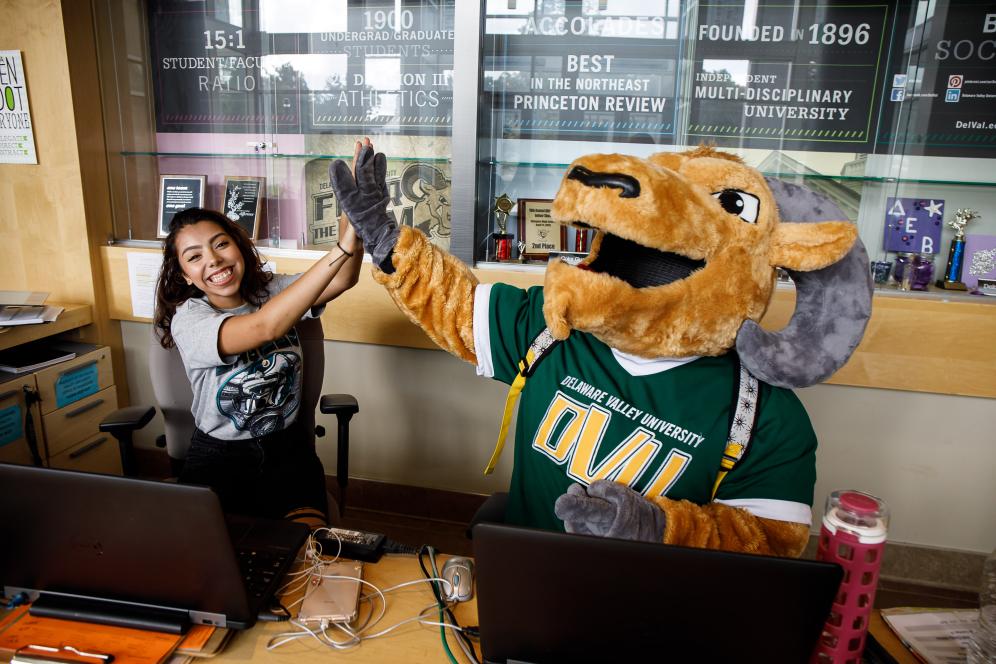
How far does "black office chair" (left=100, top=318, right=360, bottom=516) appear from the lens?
1690mm

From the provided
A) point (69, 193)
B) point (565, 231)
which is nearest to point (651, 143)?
point (565, 231)

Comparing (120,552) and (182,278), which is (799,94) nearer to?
(182,278)

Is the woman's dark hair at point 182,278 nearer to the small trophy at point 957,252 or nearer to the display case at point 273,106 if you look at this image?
the display case at point 273,106

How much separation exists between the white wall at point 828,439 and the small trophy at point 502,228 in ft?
1.48

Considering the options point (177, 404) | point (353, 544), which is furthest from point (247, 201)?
point (353, 544)

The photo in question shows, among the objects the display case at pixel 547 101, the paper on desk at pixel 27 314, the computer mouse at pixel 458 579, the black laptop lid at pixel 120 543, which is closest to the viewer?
the black laptop lid at pixel 120 543

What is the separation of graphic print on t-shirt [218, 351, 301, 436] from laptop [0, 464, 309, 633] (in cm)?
64

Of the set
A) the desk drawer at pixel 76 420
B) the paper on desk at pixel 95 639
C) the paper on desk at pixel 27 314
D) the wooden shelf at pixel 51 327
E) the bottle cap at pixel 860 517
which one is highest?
the bottle cap at pixel 860 517

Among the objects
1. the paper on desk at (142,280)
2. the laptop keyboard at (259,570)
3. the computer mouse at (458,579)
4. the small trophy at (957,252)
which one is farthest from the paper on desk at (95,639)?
the small trophy at (957,252)

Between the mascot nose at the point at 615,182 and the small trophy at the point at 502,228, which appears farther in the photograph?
the small trophy at the point at 502,228

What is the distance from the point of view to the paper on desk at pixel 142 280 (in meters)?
2.53

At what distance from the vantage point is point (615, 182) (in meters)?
0.92

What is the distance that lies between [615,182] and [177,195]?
237 cm

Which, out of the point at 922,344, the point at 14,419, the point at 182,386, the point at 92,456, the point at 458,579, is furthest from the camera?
the point at 92,456
